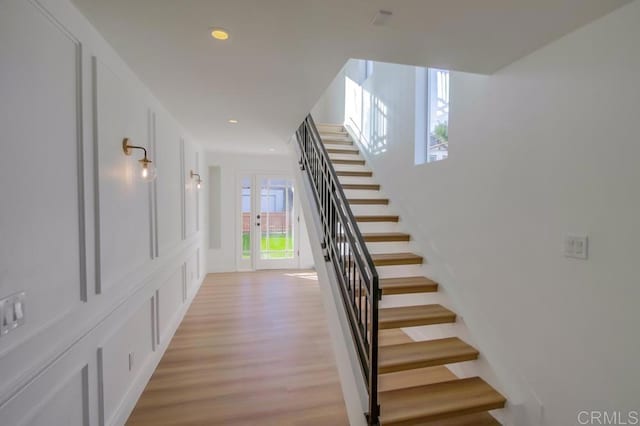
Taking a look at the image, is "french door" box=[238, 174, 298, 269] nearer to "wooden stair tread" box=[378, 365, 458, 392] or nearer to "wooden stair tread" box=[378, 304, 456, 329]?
"wooden stair tread" box=[378, 304, 456, 329]

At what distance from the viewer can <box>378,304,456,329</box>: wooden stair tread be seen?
2.39 meters

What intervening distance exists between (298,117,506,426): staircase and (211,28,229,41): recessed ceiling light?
1.29 metres

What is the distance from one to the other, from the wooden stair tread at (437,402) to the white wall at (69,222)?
1.65m

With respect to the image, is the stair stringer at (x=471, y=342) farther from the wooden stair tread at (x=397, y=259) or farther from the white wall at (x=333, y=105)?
the white wall at (x=333, y=105)

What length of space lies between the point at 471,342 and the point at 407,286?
623mm

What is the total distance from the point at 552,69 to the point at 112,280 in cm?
284

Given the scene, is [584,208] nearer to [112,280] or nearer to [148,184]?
[112,280]

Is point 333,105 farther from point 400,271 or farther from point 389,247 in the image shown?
point 400,271

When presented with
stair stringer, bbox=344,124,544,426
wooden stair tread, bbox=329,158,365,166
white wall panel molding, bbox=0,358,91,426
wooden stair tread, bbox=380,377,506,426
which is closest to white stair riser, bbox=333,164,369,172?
wooden stair tread, bbox=329,158,365,166

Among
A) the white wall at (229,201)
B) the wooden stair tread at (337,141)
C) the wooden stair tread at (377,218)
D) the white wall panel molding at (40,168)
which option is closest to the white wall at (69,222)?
the white wall panel molding at (40,168)

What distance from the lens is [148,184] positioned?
100 inches

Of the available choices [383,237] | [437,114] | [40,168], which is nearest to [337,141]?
[437,114]

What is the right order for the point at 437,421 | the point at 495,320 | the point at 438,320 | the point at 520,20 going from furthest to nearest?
the point at 438,320 → the point at 495,320 → the point at 437,421 → the point at 520,20

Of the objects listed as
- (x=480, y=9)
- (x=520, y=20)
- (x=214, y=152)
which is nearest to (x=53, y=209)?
(x=480, y=9)
